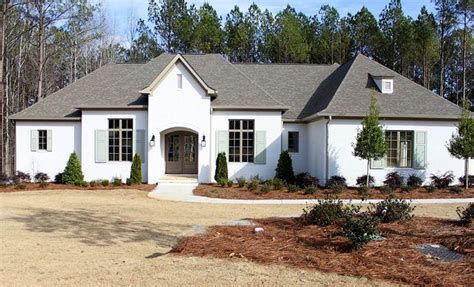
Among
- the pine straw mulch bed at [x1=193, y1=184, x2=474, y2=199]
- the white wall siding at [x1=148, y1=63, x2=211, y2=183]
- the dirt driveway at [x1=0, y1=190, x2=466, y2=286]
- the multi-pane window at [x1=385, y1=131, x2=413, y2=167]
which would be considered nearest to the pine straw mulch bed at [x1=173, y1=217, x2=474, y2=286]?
the dirt driveway at [x1=0, y1=190, x2=466, y2=286]

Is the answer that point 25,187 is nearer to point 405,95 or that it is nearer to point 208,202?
point 208,202

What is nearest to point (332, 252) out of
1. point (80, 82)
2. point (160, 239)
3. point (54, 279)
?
point (160, 239)

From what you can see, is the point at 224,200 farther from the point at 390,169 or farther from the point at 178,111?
the point at 390,169

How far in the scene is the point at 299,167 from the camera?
22547 millimetres

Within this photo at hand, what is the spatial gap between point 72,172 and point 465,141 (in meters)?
16.8

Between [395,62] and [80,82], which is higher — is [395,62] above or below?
above

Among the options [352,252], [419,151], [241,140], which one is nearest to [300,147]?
[241,140]

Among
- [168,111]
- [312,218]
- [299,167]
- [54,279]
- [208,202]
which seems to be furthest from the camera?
[299,167]

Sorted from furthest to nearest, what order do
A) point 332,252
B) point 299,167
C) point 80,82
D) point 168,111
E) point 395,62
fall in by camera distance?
point 395,62
point 80,82
point 299,167
point 168,111
point 332,252

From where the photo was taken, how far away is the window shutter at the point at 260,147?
21438 mm

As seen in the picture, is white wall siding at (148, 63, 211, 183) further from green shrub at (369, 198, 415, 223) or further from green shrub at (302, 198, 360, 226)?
green shrub at (369, 198, 415, 223)

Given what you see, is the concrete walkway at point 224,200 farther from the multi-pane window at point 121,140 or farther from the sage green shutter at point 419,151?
the multi-pane window at point 121,140

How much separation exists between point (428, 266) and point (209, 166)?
15.2 meters

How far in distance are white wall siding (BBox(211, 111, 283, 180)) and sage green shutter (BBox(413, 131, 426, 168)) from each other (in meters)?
5.99
